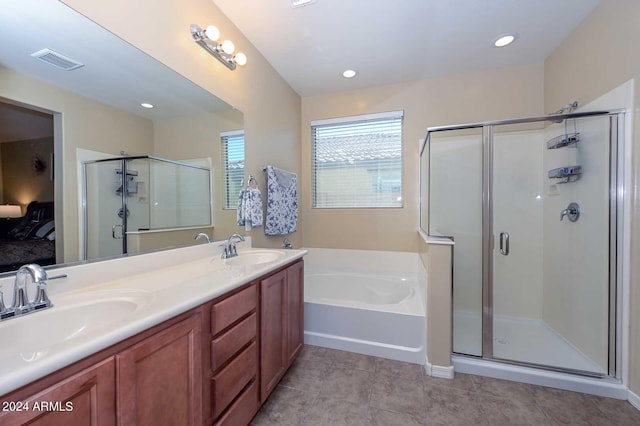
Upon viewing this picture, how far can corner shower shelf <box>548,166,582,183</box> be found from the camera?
196cm

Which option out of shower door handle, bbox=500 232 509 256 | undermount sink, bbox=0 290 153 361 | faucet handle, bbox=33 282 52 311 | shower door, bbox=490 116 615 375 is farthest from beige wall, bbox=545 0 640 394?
faucet handle, bbox=33 282 52 311

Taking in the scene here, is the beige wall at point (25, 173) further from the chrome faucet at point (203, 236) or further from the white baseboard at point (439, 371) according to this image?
the white baseboard at point (439, 371)

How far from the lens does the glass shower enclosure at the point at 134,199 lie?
43.6 inches

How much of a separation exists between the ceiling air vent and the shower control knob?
3307 mm

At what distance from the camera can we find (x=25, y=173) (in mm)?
904

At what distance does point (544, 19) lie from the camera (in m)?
1.87

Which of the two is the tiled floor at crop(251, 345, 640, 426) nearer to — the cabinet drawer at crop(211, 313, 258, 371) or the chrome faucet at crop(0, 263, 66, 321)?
the cabinet drawer at crop(211, 313, 258, 371)

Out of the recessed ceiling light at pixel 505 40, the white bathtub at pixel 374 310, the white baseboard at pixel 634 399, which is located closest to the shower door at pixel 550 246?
the white baseboard at pixel 634 399

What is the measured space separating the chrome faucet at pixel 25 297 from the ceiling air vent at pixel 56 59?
81 centimetres

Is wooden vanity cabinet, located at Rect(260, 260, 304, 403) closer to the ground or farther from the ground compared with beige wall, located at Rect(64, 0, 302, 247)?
closer to the ground

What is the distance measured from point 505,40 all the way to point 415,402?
2886mm

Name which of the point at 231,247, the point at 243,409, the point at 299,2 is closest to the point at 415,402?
the point at 243,409

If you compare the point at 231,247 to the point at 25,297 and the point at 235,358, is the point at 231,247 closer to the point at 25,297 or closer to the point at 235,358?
the point at 235,358

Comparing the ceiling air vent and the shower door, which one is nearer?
the ceiling air vent
